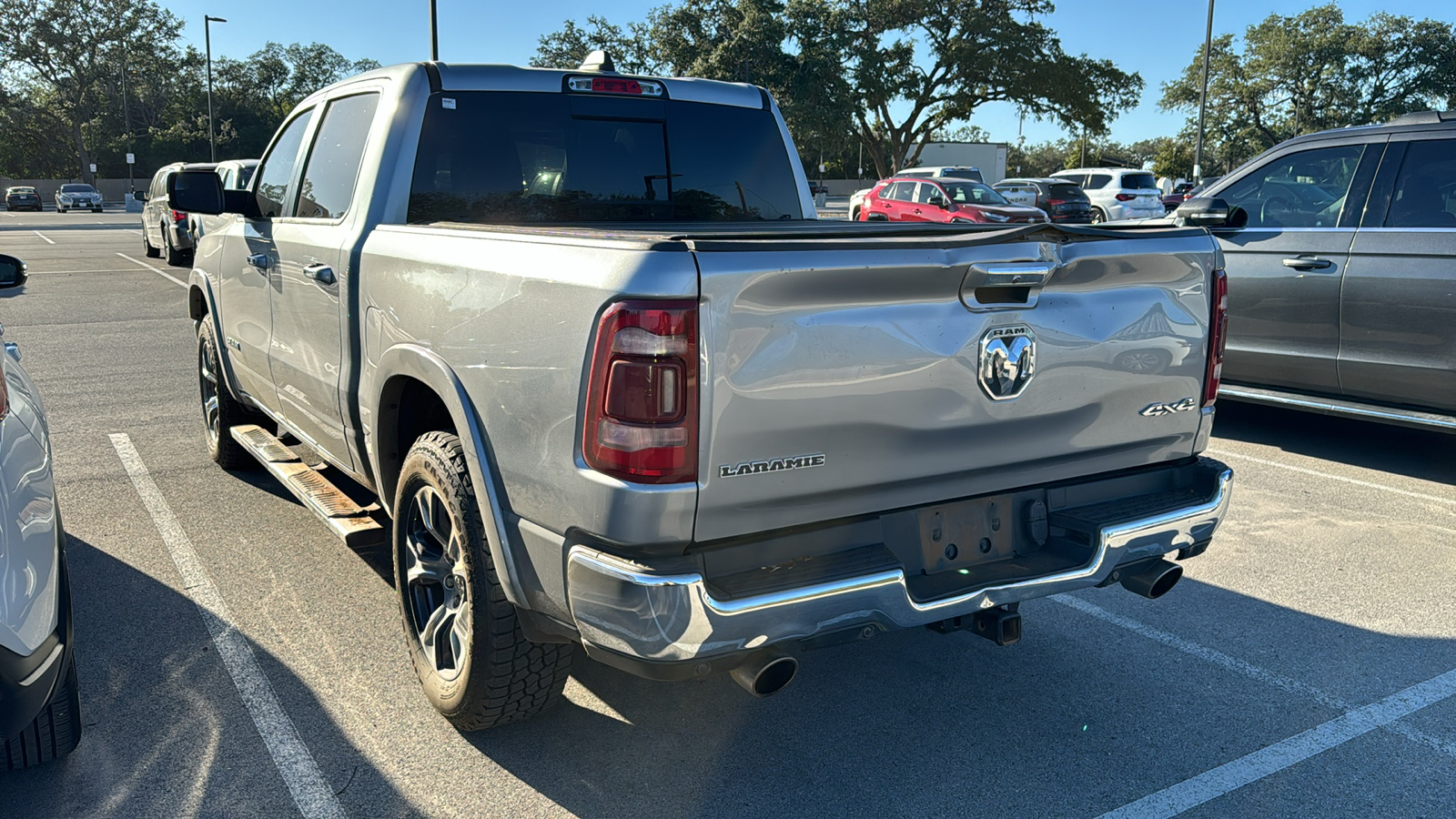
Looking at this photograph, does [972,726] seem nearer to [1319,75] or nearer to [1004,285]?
[1004,285]

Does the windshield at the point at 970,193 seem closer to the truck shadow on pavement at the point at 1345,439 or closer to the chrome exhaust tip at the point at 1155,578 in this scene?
the truck shadow on pavement at the point at 1345,439

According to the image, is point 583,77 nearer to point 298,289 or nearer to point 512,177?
point 512,177

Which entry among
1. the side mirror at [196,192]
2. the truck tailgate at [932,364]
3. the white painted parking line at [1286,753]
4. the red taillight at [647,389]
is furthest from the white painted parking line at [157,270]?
the white painted parking line at [1286,753]

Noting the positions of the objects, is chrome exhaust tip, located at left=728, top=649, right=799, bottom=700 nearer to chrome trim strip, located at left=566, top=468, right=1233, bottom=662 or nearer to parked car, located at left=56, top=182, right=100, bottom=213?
chrome trim strip, located at left=566, top=468, right=1233, bottom=662

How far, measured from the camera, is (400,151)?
12.7 feet

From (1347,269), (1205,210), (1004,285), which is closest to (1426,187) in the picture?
(1347,269)

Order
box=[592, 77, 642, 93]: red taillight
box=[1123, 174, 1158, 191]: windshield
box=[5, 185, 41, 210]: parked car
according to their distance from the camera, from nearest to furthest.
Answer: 1. box=[592, 77, 642, 93]: red taillight
2. box=[1123, 174, 1158, 191]: windshield
3. box=[5, 185, 41, 210]: parked car

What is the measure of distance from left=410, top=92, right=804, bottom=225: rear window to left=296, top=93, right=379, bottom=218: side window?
372 millimetres

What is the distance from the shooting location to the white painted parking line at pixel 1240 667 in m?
3.34

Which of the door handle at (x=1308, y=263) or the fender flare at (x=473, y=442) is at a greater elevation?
the door handle at (x=1308, y=263)

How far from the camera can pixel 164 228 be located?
70.7 ft

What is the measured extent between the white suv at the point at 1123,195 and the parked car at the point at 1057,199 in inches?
20.8

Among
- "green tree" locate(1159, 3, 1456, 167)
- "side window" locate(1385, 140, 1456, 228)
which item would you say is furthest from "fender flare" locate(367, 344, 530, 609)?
"green tree" locate(1159, 3, 1456, 167)

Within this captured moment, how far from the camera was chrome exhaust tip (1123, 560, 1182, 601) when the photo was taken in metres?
3.24
